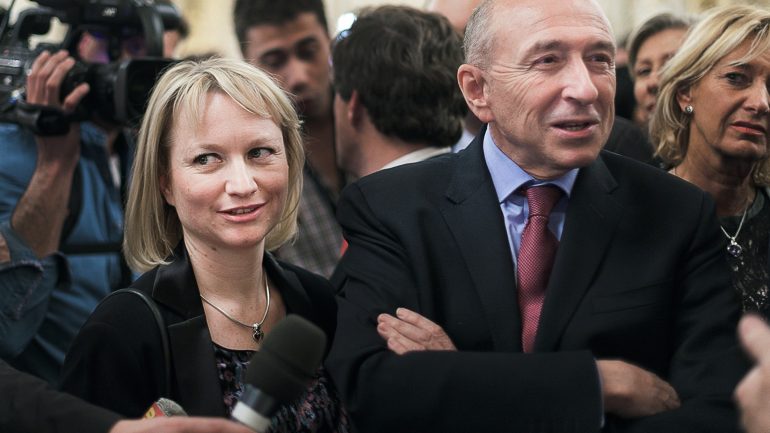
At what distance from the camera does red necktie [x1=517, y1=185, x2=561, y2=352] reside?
248cm

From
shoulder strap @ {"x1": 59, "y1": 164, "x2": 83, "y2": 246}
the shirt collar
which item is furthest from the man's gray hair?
shoulder strap @ {"x1": 59, "y1": 164, "x2": 83, "y2": 246}

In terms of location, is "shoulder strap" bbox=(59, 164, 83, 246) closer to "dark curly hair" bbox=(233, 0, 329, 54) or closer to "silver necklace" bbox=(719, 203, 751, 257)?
"dark curly hair" bbox=(233, 0, 329, 54)

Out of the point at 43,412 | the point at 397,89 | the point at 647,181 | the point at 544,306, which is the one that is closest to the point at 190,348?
the point at 43,412

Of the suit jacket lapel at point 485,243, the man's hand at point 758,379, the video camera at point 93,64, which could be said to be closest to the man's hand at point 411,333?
the suit jacket lapel at point 485,243

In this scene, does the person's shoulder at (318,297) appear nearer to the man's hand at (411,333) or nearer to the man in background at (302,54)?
the man's hand at (411,333)

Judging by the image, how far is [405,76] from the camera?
11.6 ft

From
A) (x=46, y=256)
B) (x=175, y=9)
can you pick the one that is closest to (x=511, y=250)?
(x=46, y=256)

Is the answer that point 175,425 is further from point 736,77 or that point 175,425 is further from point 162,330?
point 736,77

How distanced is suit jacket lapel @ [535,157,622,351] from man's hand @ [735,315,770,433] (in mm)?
632

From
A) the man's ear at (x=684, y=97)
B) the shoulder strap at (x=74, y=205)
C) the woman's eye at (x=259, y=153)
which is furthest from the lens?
the shoulder strap at (x=74, y=205)

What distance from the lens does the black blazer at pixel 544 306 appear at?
7.62 feet

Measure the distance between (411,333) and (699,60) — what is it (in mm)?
1362

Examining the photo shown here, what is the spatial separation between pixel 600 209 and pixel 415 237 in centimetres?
42

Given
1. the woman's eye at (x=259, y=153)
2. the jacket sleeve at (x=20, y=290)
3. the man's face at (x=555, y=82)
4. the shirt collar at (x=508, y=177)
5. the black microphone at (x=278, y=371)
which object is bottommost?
the jacket sleeve at (x=20, y=290)
